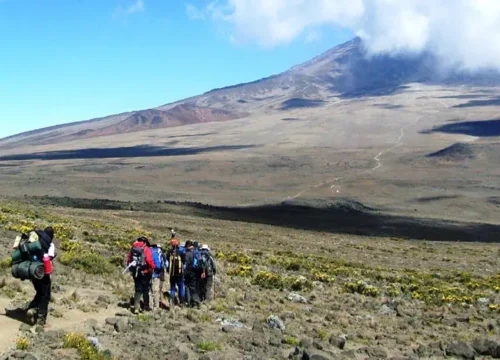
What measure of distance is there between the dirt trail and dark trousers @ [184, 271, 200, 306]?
6.29 feet

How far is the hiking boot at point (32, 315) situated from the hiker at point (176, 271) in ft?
12.3

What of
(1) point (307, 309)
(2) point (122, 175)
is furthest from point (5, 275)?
(2) point (122, 175)

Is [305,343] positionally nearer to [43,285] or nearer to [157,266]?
[157,266]

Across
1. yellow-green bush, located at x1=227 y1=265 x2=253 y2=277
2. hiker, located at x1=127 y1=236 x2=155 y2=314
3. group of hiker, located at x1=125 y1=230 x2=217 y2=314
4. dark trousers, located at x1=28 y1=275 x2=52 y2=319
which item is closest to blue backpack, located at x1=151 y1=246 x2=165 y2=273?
group of hiker, located at x1=125 y1=230 x2=217 y2=314

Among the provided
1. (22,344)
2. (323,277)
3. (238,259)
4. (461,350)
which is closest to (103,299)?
(22,344)

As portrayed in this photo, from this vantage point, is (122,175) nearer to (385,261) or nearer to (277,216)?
(277,216)

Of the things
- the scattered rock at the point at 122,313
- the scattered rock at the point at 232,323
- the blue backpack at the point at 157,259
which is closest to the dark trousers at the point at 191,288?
the blue backpack at the point at 157,259

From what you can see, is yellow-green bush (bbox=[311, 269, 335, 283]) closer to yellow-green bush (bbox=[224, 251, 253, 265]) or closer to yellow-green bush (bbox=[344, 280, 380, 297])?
yellow-green bush (bbox=[344, 280, 380, 297])

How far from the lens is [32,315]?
8.80 metres

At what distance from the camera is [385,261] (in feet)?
100

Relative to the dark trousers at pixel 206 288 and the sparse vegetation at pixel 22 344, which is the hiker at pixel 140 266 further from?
the sparse vegetation at pixel 22 344

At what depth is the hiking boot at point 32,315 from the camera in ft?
28.8

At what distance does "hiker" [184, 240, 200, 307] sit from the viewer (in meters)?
12.5

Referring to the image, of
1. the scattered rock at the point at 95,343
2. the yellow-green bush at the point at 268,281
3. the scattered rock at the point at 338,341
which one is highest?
the scattered rock at the point at 95,343
